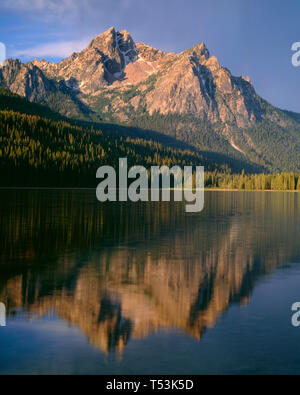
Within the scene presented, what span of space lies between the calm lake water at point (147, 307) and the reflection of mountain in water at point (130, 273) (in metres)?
0.06

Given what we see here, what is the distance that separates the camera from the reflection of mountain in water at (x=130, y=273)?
16.0 meters

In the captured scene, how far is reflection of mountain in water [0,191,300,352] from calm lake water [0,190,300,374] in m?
0.06

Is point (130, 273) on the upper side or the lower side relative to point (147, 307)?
upper

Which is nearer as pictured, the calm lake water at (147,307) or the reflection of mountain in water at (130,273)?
the calm lake water at (147,307)

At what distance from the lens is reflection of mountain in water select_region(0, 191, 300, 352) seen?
1602cm

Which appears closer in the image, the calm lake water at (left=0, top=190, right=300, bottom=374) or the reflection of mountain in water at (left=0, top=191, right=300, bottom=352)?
the calm lake water at (left=0, top=190, right=300, bottom=374)

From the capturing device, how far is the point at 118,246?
3422 cm

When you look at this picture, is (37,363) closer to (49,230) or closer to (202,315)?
(202,315)

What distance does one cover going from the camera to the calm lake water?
40.4 feet

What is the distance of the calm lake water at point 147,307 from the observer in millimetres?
12305

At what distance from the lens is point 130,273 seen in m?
24.2

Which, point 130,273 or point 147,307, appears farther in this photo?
point 130,273

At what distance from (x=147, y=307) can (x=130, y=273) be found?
6866mm
